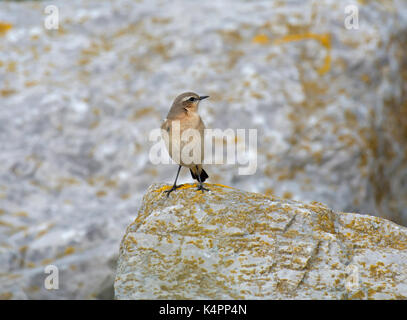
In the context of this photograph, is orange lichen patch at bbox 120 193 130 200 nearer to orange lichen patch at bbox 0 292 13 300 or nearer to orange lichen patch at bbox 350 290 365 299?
orange lichen patch at bbox 0 292 13 300

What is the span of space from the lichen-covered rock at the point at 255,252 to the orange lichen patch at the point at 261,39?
5.88 meters

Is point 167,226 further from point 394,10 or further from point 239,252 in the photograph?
point 394,10

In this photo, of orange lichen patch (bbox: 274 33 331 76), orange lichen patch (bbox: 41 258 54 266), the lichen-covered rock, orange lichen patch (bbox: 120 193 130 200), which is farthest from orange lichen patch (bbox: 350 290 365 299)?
orange lichen patch (bbox: 274 33 331 76)

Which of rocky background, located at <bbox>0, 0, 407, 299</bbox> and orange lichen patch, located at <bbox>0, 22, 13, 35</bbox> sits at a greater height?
orange lichen patch, located at <bbox>0, 22, 13, 35</bbox>

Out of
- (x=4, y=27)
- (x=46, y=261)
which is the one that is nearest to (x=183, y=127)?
(x=46, y=261)

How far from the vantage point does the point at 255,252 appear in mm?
4637

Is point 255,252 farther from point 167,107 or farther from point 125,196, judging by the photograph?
point 167,107

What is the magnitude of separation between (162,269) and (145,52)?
718cm

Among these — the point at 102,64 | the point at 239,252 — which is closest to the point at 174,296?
the point at 239,252

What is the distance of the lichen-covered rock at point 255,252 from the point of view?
13.9 ft

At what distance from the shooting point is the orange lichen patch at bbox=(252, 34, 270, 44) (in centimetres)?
1047

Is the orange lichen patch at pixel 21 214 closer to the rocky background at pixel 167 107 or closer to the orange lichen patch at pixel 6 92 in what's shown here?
the rocky background at pixel 167 107

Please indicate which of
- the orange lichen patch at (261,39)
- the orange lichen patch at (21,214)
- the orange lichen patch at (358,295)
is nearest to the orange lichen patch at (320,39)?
the orange lichen patch at (261,39)

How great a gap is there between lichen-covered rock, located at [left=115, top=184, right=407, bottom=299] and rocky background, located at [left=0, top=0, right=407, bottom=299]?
287cm
